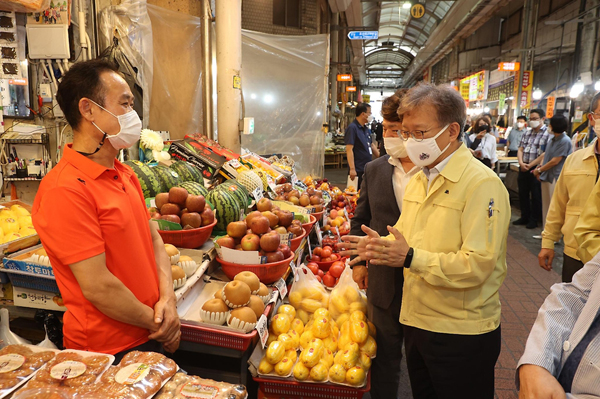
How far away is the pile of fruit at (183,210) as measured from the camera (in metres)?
2.73

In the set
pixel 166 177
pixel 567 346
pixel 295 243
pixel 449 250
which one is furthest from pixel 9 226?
pixel 567 346

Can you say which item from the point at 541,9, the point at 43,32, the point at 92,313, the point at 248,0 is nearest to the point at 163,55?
the point at 43,32

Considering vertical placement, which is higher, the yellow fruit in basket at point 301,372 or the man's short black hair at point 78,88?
the man's short black hair at point 78,88

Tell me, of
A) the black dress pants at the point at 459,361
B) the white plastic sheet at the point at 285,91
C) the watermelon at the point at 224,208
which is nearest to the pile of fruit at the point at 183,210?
the watermelon at the point at 224,208

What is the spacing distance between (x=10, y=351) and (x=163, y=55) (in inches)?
201

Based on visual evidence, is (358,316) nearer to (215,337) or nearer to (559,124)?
(215,337)

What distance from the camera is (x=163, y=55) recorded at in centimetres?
575

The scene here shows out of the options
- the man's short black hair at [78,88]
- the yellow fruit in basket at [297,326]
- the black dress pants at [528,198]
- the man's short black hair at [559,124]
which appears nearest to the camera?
the man's short black hair at [78,88]

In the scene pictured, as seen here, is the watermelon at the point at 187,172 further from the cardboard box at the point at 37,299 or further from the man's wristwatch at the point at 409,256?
the man's wristwatch at the point at 409,256

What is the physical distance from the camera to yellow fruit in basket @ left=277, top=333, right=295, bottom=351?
2.37 meters

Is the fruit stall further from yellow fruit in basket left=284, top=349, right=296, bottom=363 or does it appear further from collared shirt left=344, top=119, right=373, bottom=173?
collared shirt left=344, top=119, right=373, bottom=173

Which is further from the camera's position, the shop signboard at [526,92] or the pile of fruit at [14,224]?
the shop signboard at [526,92]

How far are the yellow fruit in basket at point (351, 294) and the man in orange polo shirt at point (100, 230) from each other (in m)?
1.33

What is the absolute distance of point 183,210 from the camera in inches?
111
